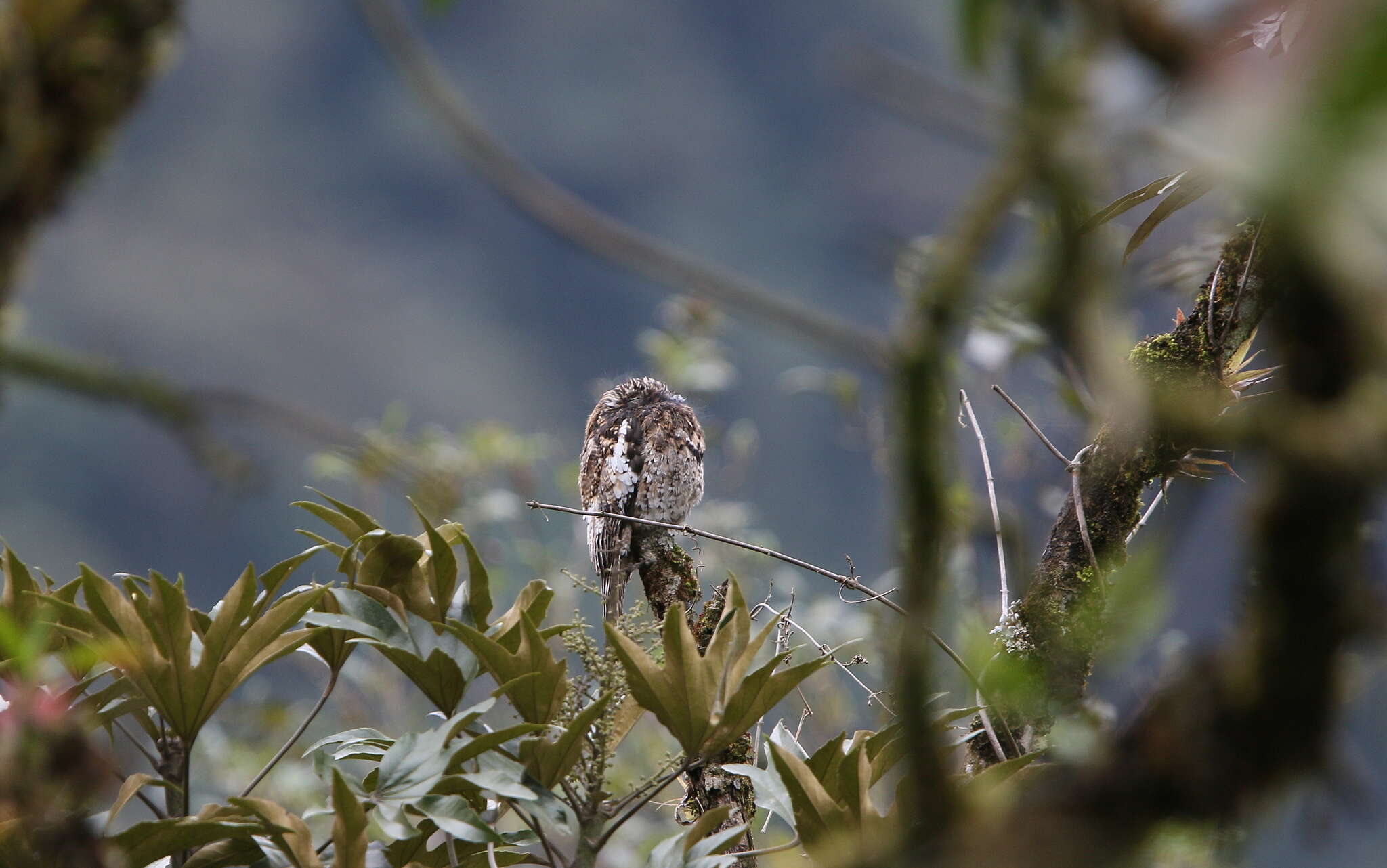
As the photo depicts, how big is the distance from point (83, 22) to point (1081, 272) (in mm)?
1106

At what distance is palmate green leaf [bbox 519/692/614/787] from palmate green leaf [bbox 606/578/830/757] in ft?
0.15

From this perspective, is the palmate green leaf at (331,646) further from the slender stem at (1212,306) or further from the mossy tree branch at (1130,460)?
the slender stem at (1212,306)

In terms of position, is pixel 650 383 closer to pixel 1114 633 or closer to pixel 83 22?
pixel 83 22

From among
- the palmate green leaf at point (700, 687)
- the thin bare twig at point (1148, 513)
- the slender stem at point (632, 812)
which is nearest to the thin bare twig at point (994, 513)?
the thin bare twig at point (1148, 513)

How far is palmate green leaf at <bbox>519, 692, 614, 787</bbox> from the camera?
0.91 metres

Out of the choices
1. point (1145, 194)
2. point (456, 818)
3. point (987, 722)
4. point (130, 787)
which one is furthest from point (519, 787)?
point (1145, 194)

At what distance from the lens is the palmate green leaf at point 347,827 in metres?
0.79

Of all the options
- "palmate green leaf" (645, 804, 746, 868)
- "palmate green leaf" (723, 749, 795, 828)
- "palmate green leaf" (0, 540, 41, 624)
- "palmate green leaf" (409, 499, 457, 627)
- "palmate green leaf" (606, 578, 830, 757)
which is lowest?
"palmate green leaf" (645, 804, 746, 868)

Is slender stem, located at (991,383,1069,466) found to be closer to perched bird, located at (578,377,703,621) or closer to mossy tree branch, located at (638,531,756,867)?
mossy tree branch, located at (638,531,756,867)

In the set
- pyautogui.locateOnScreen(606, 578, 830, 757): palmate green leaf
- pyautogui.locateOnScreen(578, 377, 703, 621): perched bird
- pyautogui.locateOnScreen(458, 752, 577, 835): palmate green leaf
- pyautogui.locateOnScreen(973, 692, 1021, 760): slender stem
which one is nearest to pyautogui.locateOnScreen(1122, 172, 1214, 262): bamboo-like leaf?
pyautogui.locateOnScreen(973, 692, 1021, 760): slender stem

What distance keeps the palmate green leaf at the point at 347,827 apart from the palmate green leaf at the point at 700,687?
0.84ft

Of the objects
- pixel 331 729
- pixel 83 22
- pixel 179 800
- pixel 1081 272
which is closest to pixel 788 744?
pixel 179 800

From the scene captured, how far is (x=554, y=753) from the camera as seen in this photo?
92cm

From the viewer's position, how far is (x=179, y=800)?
0.98 meters
